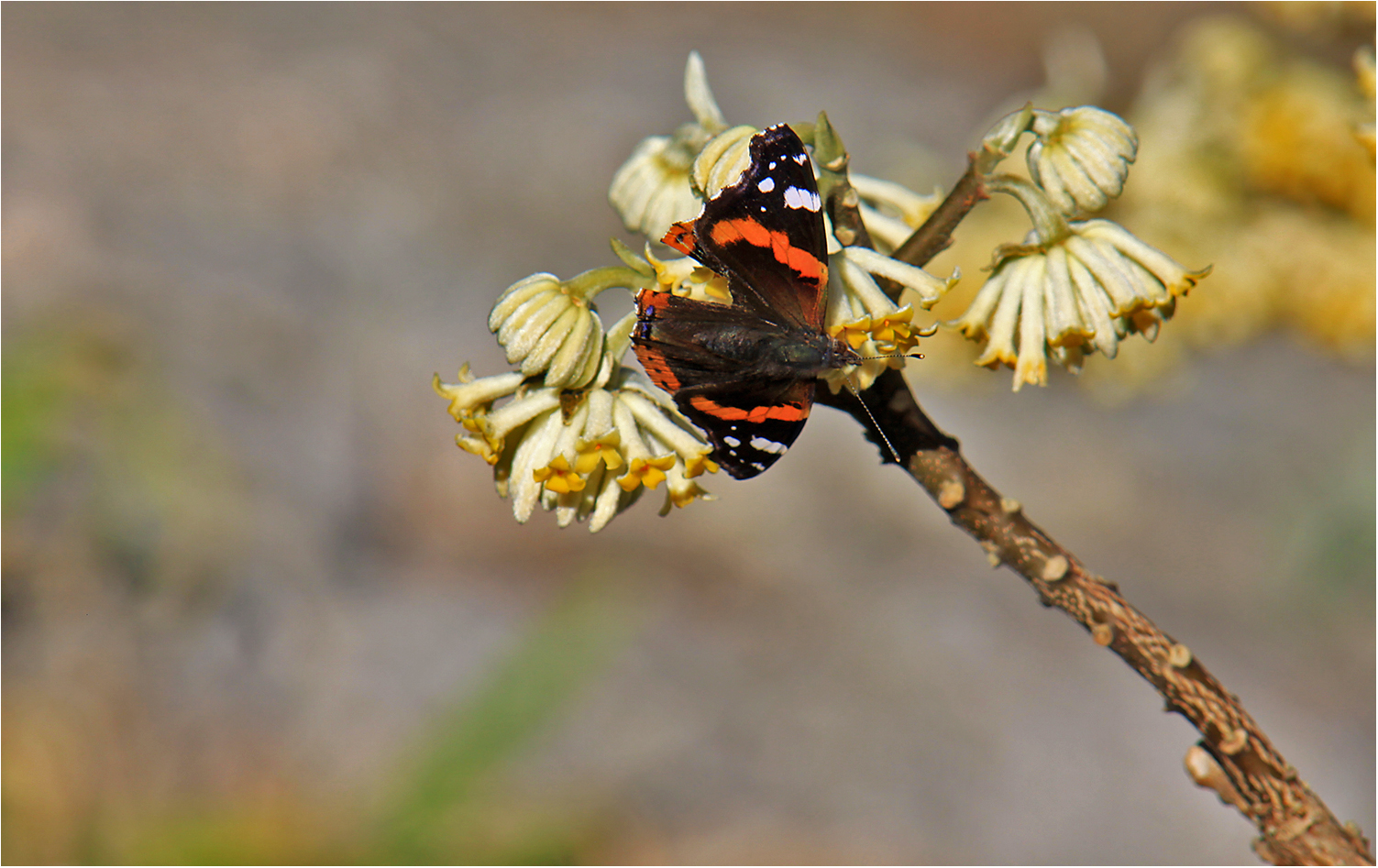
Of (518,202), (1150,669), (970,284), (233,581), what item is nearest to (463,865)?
(233,581)

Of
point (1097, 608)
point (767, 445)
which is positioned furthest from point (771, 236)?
point (1097, 608)

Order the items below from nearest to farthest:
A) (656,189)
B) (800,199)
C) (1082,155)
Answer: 1. (800,199)
2. (1082,155)
3. (656,189)

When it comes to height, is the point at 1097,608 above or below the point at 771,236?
below

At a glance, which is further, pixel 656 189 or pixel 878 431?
pixel 656 189

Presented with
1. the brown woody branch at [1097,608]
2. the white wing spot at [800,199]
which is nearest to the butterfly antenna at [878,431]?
the brown woody branch at [1097,608]

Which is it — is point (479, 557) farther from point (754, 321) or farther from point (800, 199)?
point (800, 199)

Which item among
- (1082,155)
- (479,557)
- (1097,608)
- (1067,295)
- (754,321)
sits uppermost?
(479,557)

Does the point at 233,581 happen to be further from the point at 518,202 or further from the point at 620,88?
the point at 620,88

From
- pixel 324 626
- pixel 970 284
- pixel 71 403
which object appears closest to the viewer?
pixel 970 284

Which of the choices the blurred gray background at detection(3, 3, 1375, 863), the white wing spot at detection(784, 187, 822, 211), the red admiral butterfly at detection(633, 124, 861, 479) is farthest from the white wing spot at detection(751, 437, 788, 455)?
the blurred gray background at detection(3, 3, 1375, 863)
